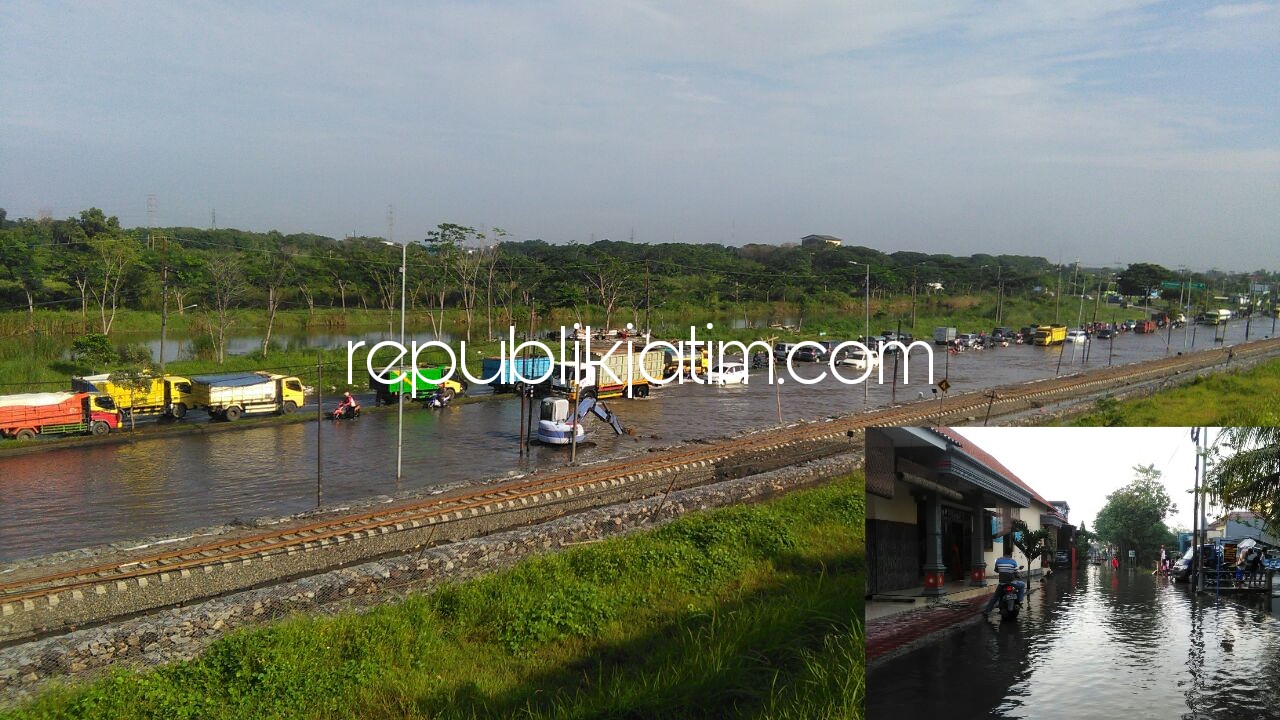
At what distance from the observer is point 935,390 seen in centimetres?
4200

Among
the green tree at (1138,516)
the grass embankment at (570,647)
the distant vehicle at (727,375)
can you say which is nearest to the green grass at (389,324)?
the distant vehicle at (727,375)

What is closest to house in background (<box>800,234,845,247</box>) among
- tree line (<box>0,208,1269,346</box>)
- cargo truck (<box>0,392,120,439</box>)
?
tree line (<box>0,208,1269,346</box>)

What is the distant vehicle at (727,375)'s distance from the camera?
153ft

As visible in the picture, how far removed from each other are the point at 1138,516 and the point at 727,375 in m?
44.8

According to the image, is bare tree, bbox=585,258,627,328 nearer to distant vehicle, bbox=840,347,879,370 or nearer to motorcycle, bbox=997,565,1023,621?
distant vehicle, bbox=840,347,879,370

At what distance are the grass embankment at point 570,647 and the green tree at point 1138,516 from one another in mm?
2076

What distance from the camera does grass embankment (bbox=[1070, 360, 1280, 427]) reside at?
1055 inches

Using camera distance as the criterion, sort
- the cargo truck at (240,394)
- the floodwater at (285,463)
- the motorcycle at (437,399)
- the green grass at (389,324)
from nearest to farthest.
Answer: the floodwater at (285,463) < the cargo truck at (240,394) < the motorcycle at (437,399) < the green grass at (389,324)

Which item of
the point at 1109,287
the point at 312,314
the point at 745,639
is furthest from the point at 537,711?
the point at 1109,287

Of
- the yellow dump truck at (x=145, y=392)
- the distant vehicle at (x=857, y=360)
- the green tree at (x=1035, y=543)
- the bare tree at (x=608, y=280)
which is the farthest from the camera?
the bare tree at (x=608, y=280)

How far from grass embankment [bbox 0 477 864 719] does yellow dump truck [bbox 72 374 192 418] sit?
69.0 feet

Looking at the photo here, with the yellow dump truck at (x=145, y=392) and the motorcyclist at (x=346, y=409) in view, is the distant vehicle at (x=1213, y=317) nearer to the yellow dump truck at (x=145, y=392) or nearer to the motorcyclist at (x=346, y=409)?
the motorcyclist at (x=346, y=409)

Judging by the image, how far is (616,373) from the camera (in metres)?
38.5

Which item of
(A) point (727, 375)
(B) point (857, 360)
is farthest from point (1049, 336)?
(A) point (727, 375)
